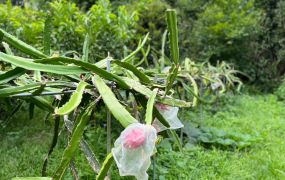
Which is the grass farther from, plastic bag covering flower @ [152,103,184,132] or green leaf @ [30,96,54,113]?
plastic bag covering flower @ [152,103,184,132]

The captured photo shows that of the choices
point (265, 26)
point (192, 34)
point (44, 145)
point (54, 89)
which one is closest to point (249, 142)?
point (44, 145)

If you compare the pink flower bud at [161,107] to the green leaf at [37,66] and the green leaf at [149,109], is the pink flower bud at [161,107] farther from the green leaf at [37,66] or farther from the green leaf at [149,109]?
the green leaf at [37,66]

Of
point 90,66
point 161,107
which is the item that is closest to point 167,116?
point 161,107

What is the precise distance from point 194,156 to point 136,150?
2010 millimetres

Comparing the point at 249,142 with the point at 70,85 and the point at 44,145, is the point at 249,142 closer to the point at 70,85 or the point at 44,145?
the point at 44,145

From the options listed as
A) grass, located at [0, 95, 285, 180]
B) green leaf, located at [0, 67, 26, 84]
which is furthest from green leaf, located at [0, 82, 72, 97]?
grass, located at [0, 95, 285, 180]

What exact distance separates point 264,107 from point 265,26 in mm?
2210

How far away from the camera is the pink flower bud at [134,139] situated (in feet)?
2.44

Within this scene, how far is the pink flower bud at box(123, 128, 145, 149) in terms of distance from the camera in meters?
0.74

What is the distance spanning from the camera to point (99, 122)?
10.8 feet

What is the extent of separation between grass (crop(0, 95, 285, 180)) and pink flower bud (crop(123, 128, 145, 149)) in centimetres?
147

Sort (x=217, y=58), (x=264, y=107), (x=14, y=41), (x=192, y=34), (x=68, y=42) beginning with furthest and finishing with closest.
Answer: (x=217, y=58) → (x=192, y=34) → (x=264, y=107) → (x=68, y=42) → (x=14, y=41)

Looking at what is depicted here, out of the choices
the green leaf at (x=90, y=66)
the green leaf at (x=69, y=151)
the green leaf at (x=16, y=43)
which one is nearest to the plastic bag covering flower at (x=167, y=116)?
the green leaf at (x=90, y=66)

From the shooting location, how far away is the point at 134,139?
2.44 ft
